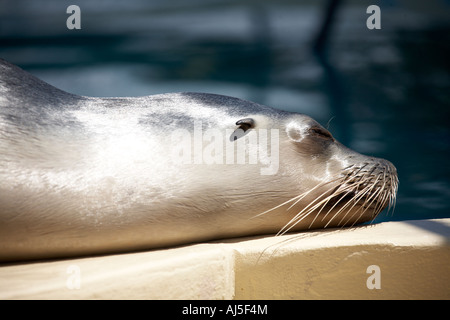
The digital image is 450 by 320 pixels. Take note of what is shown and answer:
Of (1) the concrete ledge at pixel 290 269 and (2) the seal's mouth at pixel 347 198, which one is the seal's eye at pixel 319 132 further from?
(1) the concrete ledge at pixel 290 269

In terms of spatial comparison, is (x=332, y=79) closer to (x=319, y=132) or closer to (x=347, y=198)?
(x=319, y=132)

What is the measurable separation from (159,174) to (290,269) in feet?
1.69

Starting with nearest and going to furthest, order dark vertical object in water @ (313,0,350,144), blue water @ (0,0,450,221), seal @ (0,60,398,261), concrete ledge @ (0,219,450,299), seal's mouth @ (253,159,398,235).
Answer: concrete ledge @ (0,219,450,299) < seal @ (0,60,398,261) < seal's mouth @ (253,159,398,235) < blue water @ (0,0,450,221) < dark vertical object in water @ (313,0,350,144)

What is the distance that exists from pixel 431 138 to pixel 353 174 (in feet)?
5.33

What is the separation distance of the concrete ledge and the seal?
11 cm

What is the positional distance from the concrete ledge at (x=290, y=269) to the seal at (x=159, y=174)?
11cm

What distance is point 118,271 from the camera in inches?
37.1

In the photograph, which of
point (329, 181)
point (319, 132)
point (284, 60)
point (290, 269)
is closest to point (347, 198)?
point (329, 181)

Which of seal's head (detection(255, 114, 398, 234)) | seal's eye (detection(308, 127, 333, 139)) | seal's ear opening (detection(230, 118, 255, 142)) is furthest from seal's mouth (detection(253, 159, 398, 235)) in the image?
seal's ear opening (detection(230, 118, 255, 142))

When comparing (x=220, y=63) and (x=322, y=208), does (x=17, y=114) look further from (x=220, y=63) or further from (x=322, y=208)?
(x=220, y=63)

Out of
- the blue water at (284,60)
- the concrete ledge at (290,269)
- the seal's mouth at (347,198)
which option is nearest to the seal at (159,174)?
the seal's mouth at (347,198)

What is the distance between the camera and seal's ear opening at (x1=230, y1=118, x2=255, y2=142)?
A: 1384mm

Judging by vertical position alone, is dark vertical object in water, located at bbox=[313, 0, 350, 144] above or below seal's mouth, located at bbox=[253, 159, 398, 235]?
above

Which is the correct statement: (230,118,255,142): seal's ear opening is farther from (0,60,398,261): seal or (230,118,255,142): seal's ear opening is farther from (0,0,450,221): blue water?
(0,0,450,221): blue water
